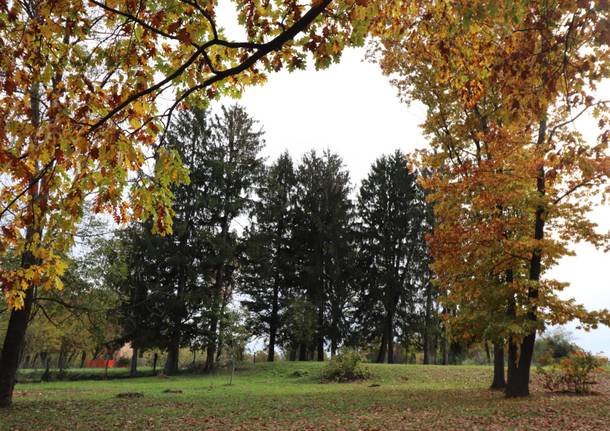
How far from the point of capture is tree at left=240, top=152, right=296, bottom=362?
32.1 meters

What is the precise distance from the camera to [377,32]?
17.3 feet

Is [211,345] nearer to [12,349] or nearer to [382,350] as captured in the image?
[382,350]

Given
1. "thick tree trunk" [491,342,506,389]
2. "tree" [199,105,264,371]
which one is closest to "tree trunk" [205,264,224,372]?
"tree" [199,105,264,371]

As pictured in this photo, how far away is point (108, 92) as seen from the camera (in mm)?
4672

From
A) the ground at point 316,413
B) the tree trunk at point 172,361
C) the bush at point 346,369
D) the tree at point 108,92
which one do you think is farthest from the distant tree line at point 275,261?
the tree at point 108,92

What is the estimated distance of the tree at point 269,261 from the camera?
3212cm

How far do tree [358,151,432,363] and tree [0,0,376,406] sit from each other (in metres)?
32.6

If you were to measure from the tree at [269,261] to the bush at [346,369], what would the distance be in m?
9.90

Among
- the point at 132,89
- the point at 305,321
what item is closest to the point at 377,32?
the point at 132,89

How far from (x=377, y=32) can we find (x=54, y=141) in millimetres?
3623

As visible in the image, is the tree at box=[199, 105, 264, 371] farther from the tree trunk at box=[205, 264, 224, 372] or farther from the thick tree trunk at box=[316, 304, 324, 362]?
the thick tree trunk at box=[316, 304, 324, 362]

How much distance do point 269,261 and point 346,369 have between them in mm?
12064

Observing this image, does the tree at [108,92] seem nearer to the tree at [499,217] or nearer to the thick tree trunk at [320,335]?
the tree at [499,217]

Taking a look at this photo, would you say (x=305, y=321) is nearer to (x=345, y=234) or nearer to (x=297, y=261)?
(x=297, y=261)
